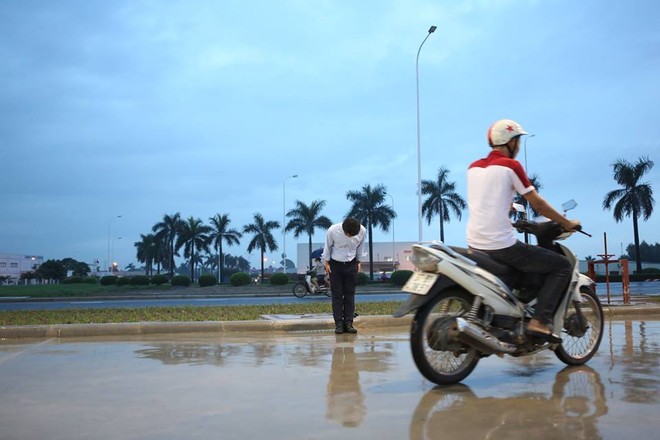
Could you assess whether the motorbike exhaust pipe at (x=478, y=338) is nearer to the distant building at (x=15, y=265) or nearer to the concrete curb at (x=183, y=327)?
the concrete curb at (x=183, y=327)

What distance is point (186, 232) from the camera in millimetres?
94438

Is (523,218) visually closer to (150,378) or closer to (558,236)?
(558,236)

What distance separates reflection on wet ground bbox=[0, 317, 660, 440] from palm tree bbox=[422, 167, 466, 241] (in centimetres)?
5803

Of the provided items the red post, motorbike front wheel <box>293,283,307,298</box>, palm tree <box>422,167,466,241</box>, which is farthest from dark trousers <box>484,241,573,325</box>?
palm tree <box>422,167,466,241</box>

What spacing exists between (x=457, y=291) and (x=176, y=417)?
223cm

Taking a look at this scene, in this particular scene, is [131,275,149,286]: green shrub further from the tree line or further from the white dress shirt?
the white dress shirt

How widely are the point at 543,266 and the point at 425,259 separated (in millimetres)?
944

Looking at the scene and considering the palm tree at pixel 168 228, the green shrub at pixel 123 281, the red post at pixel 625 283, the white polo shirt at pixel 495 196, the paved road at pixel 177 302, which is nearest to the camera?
the white polo shirt at pixel 495 196

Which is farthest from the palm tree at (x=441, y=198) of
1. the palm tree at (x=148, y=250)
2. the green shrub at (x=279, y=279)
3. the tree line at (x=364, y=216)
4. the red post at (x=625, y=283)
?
the palm tree at (x=148, y=250)

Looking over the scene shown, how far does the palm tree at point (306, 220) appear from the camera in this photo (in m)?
72.6

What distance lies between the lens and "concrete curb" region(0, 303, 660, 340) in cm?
835

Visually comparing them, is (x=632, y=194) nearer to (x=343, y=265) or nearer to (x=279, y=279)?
(x=279, y=279)

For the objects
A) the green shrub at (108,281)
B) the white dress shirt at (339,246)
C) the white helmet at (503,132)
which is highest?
the white helmet at (503,132)

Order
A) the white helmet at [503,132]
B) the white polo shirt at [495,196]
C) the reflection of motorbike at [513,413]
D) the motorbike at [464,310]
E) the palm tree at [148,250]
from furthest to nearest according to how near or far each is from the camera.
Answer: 1. the palm tree at [148,250]
2. the white helmet at [503,132]
3. the white polo shirt at [495,196]
4. the motorbike at [464,310]
5. the reflection of motorbike at [513,413]
